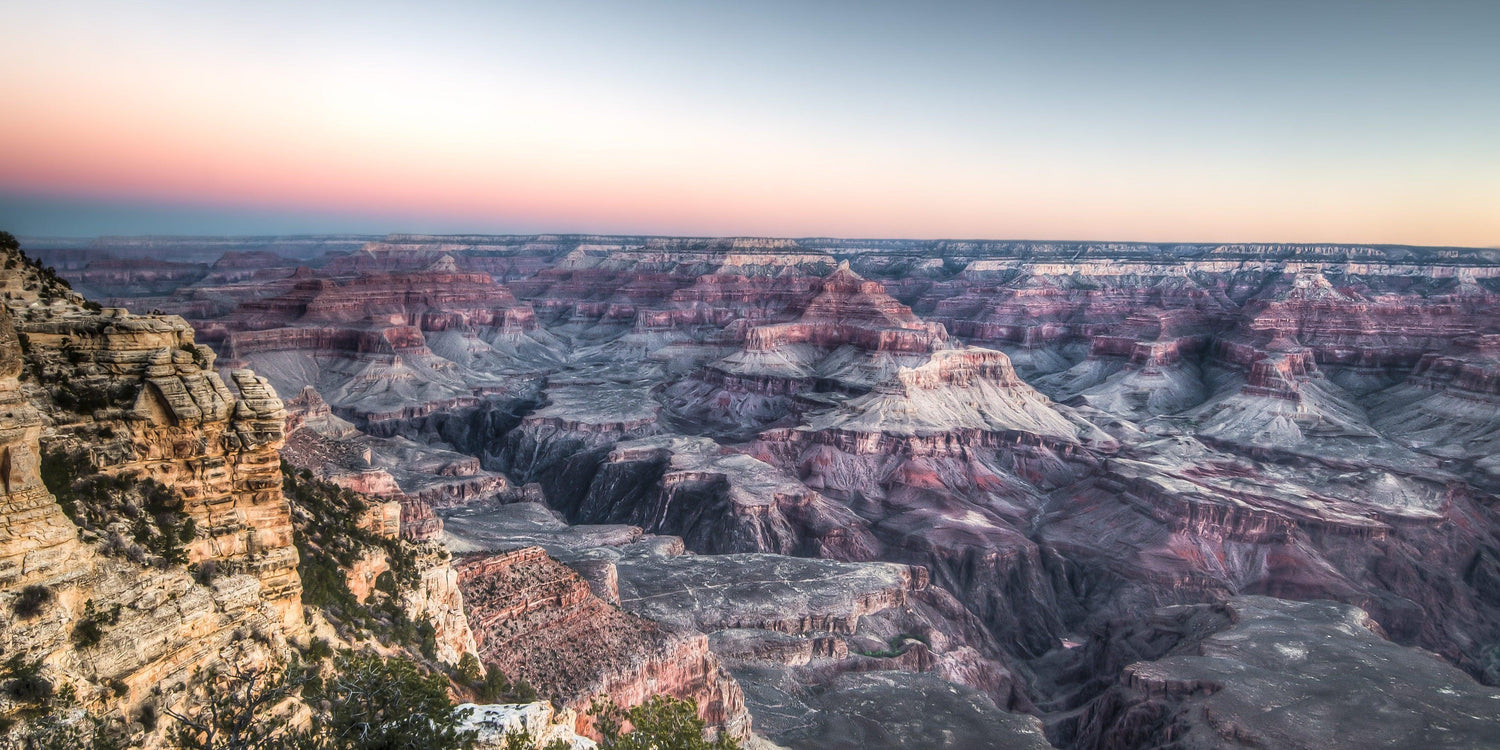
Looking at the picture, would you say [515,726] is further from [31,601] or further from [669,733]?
[31,601]

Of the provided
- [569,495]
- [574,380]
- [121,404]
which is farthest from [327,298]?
[121,404]

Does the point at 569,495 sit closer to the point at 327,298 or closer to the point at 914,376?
the point at 914,376

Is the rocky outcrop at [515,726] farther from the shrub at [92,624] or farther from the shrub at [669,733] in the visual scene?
the shrub at [92,624]

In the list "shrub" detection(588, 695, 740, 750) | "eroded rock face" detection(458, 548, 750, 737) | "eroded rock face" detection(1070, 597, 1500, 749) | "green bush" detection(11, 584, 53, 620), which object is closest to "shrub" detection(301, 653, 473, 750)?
"shrub" detection(588, 695, 740, 750)

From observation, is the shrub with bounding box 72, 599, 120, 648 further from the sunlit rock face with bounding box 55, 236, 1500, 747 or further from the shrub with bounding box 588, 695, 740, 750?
the sunlit rock face with bounding box 55, 236, 1500, 747

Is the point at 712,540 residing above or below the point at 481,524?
below

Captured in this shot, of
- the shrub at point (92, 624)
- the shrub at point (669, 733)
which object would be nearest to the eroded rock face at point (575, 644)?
the shrub at point (669, 733)

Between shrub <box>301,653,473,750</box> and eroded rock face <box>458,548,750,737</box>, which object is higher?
shrub <box>301,653,473,750</box>

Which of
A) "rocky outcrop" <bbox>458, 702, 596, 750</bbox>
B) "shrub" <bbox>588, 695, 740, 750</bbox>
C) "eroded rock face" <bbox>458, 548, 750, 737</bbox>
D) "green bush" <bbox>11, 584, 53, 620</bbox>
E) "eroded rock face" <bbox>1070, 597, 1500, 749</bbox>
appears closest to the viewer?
"green bush" <bbox>11, 584, 53, 620</bbox>

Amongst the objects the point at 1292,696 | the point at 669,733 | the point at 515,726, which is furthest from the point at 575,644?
the point at 1292,696
